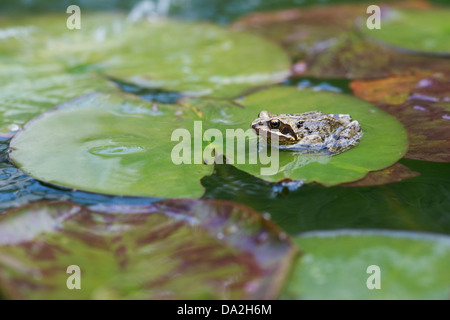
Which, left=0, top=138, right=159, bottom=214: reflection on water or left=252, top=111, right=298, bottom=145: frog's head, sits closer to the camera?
left=0, top=138, right=159, bottom=214: reflection on water

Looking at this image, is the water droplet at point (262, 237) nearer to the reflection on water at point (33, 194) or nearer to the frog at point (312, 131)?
Result: the reflection on water at point (33, 194)

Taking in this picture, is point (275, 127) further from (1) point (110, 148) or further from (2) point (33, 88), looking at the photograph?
(2) point (33, 88)

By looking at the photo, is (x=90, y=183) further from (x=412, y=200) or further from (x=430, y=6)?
(x=430, y=6)

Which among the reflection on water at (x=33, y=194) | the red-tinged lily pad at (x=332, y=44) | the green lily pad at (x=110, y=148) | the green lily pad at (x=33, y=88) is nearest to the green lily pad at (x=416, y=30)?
the red-tinged lily pad at (x=332, y=44)

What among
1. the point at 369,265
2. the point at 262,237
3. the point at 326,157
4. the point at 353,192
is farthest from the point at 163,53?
the point at 369,265

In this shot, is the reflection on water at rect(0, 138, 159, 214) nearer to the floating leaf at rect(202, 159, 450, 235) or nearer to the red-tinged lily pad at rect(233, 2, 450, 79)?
the floating leaf at rect(202, 159, 450, 235)

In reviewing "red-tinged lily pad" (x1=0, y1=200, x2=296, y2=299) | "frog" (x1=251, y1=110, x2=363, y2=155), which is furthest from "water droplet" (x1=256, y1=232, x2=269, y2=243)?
"frog" (x1=251, y1=110, x2=363, y2=155)

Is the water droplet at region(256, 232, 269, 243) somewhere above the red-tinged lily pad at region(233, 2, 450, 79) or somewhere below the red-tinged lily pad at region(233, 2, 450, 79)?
below
